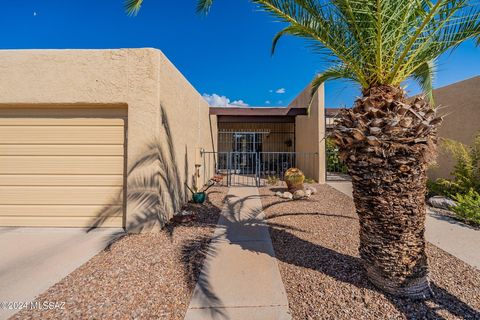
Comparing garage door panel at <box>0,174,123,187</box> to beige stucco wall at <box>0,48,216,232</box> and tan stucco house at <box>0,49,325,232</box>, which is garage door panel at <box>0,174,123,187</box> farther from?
beige stucco wall at <box>0,48,216,232</box>

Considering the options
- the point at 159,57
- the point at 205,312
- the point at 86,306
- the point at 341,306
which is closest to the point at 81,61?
the point at 159,57

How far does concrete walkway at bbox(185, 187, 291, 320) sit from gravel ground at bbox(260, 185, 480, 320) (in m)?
0.16

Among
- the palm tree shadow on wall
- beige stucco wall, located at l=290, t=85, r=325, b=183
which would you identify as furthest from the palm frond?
beige stucco wall, located at l=290, t=85, r=325, b=183

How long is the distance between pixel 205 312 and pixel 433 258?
3.52 metres

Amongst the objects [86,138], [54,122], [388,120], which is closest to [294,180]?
[388,120]

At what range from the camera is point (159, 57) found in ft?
14.0

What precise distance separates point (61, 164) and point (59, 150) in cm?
30

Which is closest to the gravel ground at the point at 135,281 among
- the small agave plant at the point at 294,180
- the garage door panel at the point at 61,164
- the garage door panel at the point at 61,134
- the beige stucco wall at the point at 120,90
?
the beige stucco wall at the point at 120,90

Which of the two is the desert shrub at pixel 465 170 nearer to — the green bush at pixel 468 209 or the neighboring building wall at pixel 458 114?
the neighboring building wall at pixel 458 114

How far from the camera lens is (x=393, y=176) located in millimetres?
2287

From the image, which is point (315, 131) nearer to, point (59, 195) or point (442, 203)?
point (442, 203)

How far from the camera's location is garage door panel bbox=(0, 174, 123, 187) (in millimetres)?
4496

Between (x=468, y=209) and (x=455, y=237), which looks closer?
(x=455, y=237)

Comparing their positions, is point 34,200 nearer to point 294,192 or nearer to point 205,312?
point 205,312
